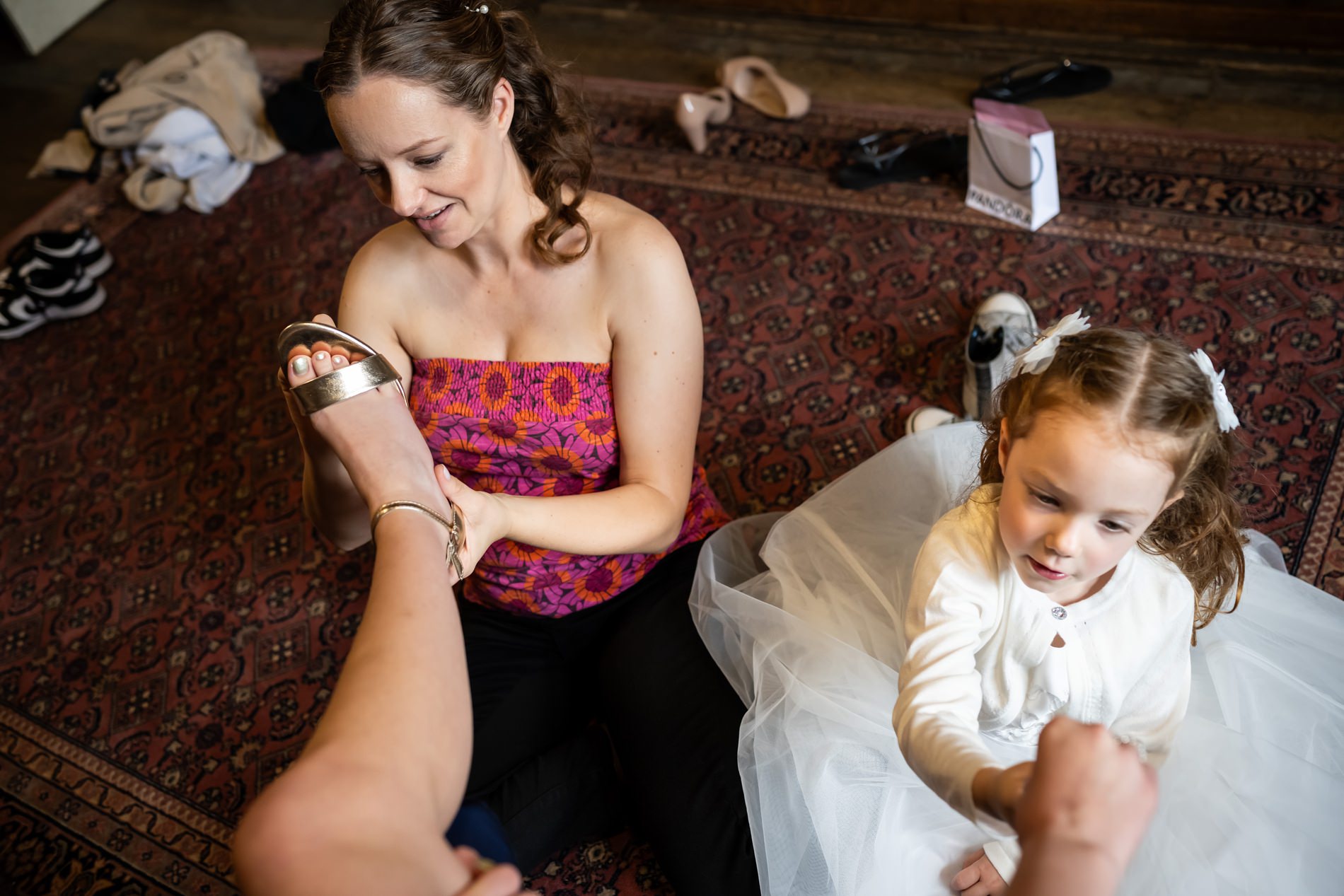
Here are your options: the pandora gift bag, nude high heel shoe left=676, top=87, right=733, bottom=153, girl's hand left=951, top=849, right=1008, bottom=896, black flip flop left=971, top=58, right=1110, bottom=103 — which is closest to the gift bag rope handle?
the pandora gift bag

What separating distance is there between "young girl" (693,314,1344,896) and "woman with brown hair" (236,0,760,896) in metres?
0.12

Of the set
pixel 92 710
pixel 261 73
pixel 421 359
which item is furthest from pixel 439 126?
pixel 261 73

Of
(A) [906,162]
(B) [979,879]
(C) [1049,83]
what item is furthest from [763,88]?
(B) [979,879]

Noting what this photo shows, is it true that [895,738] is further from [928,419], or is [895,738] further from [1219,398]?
[928,419]

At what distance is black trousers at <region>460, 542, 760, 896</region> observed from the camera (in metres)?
1.18

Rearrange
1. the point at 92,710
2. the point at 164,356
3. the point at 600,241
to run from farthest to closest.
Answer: the point at 164,356 < the point at 92,710 < the point at 600,241

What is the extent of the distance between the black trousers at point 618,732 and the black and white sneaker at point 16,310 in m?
1.75

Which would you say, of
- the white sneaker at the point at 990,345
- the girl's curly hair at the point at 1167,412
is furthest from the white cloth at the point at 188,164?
the girl's curly hair at the point at 1167,412

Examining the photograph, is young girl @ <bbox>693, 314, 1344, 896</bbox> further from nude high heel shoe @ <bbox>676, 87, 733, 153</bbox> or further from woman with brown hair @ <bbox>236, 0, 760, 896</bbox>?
nude high heel shoe @ <bbox>676, 87, 733, 153</bbox>

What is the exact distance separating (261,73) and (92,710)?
223cm

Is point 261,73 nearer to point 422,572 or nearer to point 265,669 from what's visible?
point 265,669

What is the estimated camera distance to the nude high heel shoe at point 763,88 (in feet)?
8.18

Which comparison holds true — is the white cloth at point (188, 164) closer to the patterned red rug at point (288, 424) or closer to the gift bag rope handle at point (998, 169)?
the patterned red rug at point (288, 424)

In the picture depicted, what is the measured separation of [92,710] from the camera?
5.58ft
